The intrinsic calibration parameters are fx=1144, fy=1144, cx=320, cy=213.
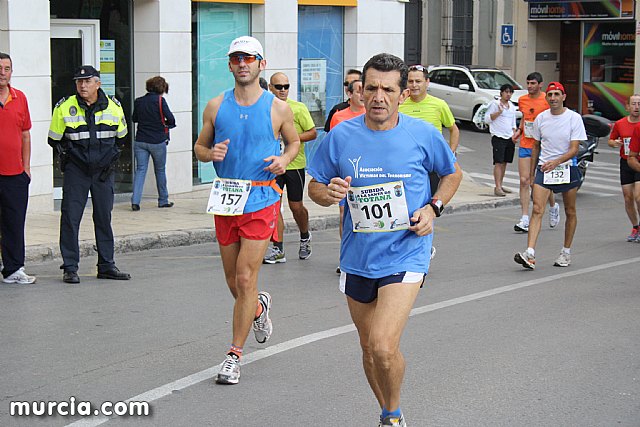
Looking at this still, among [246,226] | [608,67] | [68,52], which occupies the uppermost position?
[608,67]

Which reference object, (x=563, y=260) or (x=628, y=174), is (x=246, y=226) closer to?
(x=563, y=260)

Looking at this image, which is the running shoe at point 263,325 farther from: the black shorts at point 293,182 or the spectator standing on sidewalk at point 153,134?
the spectator standing on sidewalk at point 153,134

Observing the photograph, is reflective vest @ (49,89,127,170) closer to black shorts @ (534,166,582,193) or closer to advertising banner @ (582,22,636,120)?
black shorts @ (534,166,582,193)

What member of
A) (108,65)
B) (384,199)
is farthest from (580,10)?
(384,199)

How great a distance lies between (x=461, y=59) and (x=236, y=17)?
2347cm

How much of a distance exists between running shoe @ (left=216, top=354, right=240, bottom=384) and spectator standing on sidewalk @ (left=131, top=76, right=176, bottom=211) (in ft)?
27.6

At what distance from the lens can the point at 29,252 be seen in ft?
38.9

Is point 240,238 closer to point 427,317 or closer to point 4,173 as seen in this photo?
point 427,317

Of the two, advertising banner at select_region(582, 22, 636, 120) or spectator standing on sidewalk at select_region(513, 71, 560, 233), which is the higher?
advertising banner at select_region(582, 22, 636, 120)

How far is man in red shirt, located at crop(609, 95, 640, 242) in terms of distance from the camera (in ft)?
45.5

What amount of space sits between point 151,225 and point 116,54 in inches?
145

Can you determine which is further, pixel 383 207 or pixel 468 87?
pixel 468 87

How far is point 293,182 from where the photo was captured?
1185 centimetres

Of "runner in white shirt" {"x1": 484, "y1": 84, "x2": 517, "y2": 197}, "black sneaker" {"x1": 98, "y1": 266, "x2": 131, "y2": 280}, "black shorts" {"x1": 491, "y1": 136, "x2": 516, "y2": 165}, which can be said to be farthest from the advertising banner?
"black sneaker" {"x1": 98, "y1": 266, "x2": 131, "y2": 280}
